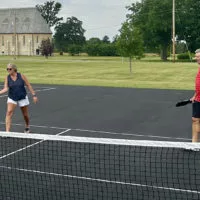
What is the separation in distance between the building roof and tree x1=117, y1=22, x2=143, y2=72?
86200 millimetres

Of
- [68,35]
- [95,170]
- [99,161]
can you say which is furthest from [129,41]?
[68,35]

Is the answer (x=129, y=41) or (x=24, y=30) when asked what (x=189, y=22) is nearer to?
(x=129, y=41)

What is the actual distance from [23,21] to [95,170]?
383 feet

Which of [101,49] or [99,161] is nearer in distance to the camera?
[99,161]

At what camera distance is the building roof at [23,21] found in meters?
119

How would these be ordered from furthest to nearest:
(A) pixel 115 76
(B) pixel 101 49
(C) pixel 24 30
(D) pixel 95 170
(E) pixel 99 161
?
(C) pixel 24 30, (B) pixel 101 49, (A) pixel 115 76, (E) pixel 99 161, (D) pixel 95 170

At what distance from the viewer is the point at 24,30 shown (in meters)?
120

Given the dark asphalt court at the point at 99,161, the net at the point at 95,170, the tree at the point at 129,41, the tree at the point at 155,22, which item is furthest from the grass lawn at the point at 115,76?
the tree at the point at 155,22

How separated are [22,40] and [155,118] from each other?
4288 inches

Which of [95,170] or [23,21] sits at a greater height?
[23,21]

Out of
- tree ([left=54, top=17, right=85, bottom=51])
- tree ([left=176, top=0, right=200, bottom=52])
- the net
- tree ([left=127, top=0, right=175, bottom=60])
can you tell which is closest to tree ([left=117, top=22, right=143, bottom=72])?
the net

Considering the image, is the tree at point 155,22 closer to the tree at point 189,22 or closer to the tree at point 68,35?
the tree at point 189,22

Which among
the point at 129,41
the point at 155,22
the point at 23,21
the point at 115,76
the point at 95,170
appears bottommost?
the point at 95,170

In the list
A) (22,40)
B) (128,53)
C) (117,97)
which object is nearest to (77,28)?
(22,40)
